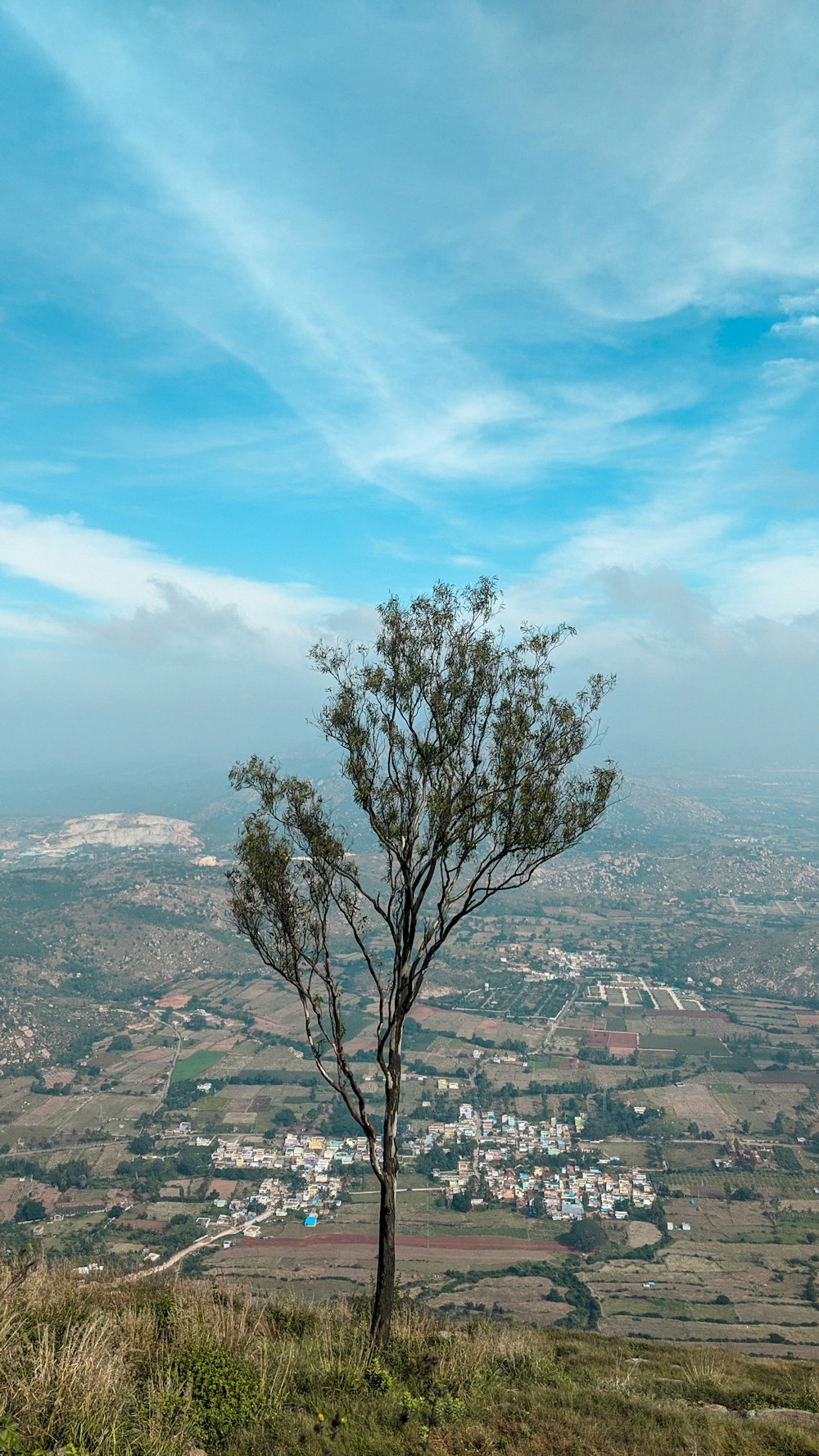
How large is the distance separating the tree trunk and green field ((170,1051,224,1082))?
188 ft

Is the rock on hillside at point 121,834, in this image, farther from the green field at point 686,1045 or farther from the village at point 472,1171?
the village at point 472,1171

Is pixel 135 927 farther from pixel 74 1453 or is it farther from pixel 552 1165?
pixel 74 1453

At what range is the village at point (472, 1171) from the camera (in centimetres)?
3888

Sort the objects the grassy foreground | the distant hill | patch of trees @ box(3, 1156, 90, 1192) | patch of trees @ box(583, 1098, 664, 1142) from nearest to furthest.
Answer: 1. the grassy foreground
2. patch of trees @ box(3, 1156, 90, 1192)
3. patch of trees @ box(583, 1098, 664, 1142)
4. the distant hill

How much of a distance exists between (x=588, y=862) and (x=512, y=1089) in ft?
383

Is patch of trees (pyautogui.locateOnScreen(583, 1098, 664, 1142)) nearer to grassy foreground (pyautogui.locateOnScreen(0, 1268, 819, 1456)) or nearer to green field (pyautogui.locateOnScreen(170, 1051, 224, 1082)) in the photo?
green field (pyautogui.locateOnScreen(170, 1051, 224, 1082))

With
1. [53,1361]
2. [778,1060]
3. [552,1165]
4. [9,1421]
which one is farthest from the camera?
[778,1060]

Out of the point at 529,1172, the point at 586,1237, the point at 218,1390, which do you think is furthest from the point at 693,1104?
the point at 218,1390

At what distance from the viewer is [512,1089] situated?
56438mm

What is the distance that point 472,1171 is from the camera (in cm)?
4325

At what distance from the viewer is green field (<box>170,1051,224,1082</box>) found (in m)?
59.7

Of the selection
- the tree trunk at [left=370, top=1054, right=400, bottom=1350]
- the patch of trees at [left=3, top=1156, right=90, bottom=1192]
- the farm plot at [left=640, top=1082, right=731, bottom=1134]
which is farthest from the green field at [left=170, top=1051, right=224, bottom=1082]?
the tree trunk at [left=370, top=1054, right=400, bottom=1350]

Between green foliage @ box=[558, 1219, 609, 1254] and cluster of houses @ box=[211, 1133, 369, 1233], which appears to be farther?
cluster of houses @ box=[211, 1133, 369, 1233]

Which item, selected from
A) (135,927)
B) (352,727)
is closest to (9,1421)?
(352,727)
